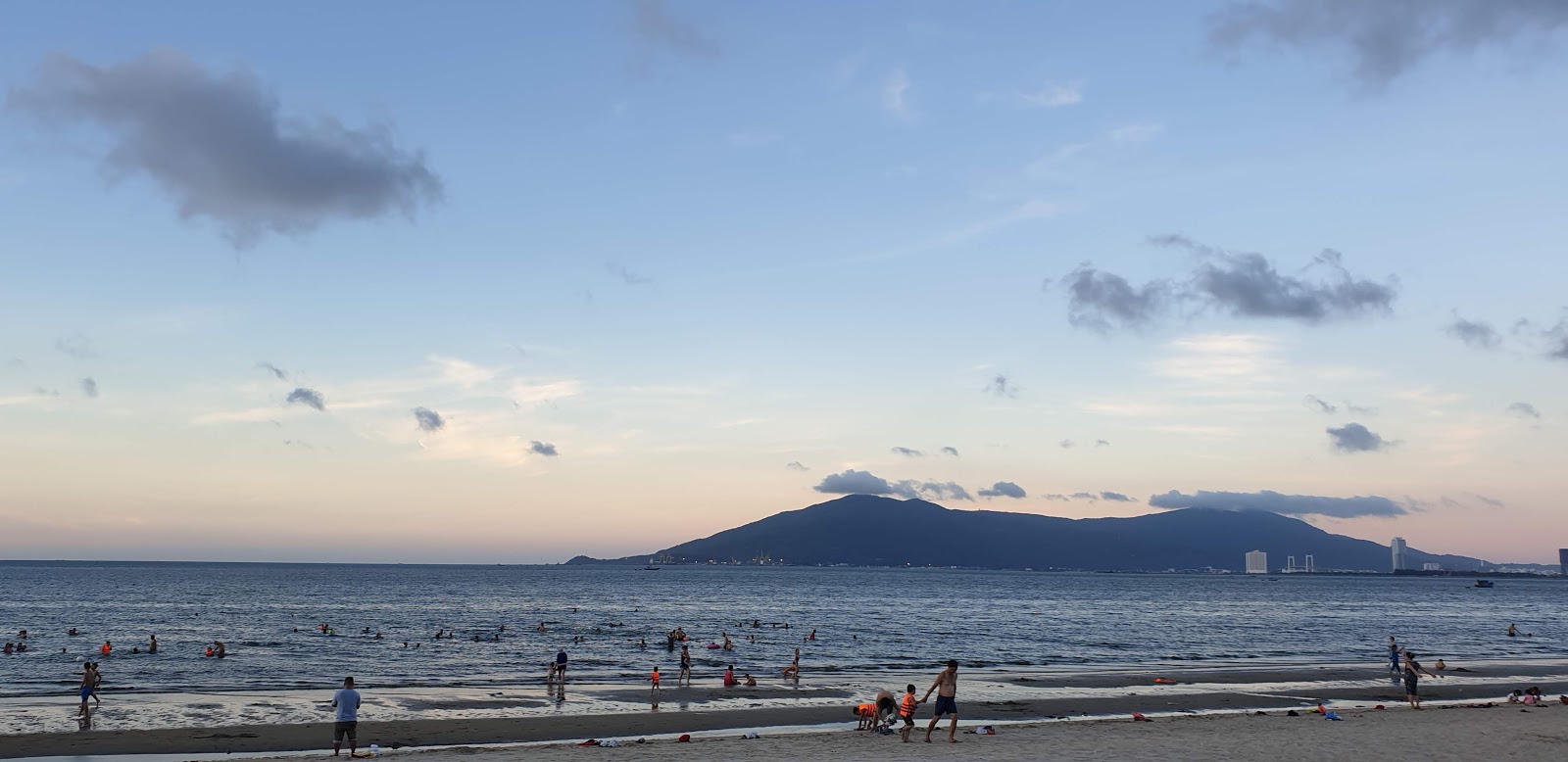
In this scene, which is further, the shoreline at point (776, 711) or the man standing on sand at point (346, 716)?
the shoreline at point (776, 711)

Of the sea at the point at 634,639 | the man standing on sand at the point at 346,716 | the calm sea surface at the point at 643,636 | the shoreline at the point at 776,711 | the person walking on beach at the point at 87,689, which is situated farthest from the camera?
the calm sea surface at the point at 643,636

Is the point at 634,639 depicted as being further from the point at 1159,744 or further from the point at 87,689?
the point at 1159,744

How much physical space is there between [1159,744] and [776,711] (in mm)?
13517

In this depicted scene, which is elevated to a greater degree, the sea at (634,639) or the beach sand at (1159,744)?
the beach sand at (1159,744)

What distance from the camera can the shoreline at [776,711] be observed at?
94.8 ft

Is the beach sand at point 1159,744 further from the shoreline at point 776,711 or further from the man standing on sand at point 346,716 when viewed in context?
the shoreline at point 776,711

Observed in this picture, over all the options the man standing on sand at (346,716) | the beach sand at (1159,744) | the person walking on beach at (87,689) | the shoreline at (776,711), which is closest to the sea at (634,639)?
the person walking on beach at (87,689)

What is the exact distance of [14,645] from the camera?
202 ft

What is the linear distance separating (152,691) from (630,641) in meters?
34.1

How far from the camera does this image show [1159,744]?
26.6 meters

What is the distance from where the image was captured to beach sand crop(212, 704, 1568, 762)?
24844 millimetres

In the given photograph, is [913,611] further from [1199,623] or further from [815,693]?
[815,693]

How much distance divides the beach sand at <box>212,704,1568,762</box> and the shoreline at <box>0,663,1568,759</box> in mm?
3261

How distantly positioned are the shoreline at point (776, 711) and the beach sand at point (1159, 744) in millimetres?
3261
